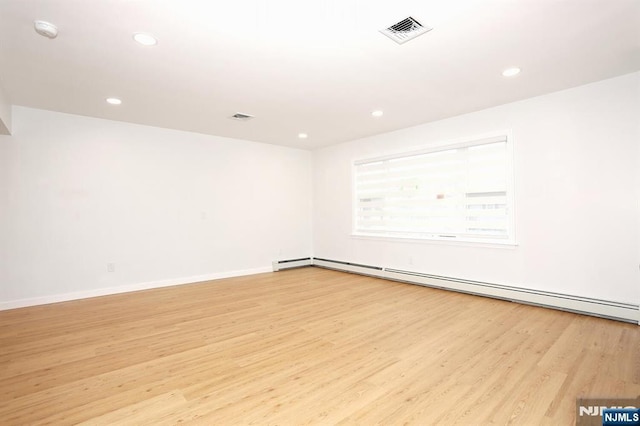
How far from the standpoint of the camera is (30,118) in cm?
435

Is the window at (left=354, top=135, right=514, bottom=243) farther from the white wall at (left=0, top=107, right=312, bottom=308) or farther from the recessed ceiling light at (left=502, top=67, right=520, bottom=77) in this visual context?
the white wall at (left=0, top=107, right=312, bottom=308)

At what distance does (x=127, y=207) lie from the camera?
16.7ft

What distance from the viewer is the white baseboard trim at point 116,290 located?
4262mm

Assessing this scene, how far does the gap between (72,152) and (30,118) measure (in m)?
0.62

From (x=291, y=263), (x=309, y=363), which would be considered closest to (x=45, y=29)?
(x=309, y=363)

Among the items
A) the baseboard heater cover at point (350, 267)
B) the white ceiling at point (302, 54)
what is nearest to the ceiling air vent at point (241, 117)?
the white ceiling at point (302, 54)

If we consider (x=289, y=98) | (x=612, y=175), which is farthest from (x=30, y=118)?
(x=612, y=175)

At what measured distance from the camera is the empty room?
220 centimetres

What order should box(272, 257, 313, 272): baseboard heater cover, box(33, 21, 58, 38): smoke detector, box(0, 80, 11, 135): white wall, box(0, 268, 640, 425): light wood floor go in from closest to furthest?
box(0, 268, 640, 425): light wood floor → box(33, 21, 58, 38): smoke detector → box(0, 80, 11, 135): white wall → box(272, 257, 313, 272): baseboard heater cover

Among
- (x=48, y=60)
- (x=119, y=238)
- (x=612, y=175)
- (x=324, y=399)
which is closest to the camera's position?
(x=324, y=399)

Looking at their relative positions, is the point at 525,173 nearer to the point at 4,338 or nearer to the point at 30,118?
the point at 4,338
